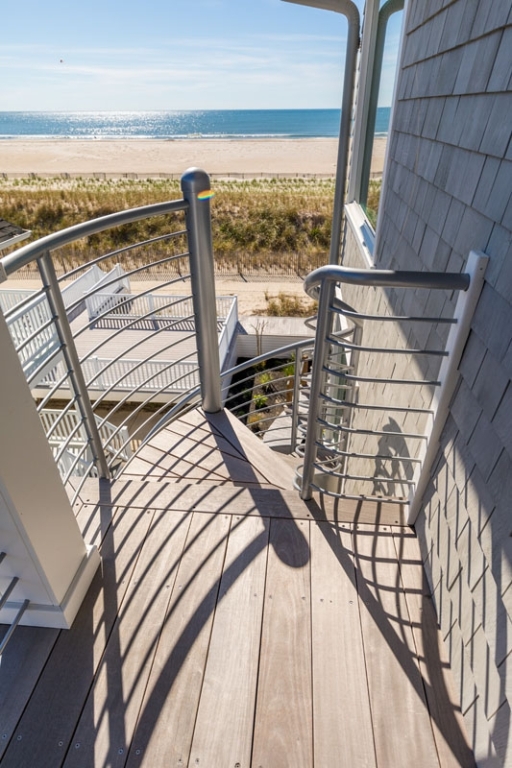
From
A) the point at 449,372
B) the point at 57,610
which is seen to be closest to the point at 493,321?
the point at 449,372

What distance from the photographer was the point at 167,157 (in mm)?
28031

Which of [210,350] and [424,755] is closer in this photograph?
[424,755]

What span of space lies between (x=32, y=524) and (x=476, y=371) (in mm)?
1305

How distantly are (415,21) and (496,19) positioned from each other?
3.58 feet

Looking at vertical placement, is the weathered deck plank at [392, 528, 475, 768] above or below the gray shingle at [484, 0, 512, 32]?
below

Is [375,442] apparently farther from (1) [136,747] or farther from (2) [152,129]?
(2) [152,129]

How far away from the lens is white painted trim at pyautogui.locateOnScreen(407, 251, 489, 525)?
1129 millimetres

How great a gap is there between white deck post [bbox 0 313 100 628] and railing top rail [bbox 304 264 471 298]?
868mm

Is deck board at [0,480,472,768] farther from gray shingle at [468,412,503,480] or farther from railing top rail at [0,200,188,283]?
railing top rail at [0,200,188,283]

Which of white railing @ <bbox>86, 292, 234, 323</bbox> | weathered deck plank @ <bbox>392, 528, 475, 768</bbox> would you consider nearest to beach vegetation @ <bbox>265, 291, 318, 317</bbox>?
white railing @ <bbox>86, 292, 234, 323</bbox>

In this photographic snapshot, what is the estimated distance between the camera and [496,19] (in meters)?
1.11

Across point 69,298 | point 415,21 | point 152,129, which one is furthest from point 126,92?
point 415,21

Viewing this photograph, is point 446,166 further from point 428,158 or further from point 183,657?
point 183,657

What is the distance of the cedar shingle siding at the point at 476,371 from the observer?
0.98m
